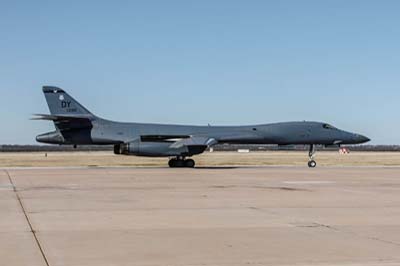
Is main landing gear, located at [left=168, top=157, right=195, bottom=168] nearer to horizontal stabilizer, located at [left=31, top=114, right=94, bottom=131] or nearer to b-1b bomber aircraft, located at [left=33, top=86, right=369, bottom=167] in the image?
b-1b bomber aircraft, located at [left=33, top=86, right=369, bottom=167]

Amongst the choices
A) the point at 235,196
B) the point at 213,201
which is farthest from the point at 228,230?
the point at 235,196

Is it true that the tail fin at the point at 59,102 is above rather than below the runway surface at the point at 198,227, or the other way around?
above

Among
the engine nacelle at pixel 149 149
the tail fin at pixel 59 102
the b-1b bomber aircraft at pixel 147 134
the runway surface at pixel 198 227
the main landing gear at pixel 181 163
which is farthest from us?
the main landing gear at pixel 181 163

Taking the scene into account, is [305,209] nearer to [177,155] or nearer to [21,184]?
[21,184]

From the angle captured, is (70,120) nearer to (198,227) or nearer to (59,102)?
(59,102)

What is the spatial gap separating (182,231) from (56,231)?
212 cm

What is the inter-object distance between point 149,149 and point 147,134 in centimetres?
270

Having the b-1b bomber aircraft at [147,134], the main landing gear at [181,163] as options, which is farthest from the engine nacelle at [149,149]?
the main landing gear at [181,163]

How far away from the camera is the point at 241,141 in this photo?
138ft

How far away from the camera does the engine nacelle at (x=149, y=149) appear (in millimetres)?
37344

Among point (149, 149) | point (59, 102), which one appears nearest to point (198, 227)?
point (149, 149)

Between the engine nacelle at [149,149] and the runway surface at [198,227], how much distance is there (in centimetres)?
1779

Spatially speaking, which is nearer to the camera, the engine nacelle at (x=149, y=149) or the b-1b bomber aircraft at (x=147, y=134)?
the engine nacelle at (x=149, y=149)

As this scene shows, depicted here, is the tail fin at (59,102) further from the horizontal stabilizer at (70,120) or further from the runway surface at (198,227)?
the runway surface at (198,227)
